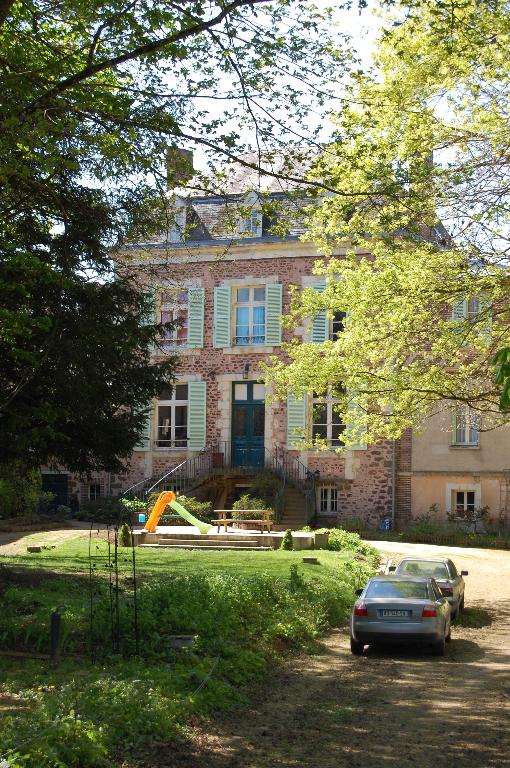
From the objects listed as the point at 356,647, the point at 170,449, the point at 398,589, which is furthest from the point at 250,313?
the point at 356,647

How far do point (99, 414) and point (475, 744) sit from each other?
10.2m

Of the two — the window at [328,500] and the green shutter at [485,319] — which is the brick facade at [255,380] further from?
the green shutter at [485,319]

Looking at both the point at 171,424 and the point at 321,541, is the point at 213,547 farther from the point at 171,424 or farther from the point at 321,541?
the point at 171,424

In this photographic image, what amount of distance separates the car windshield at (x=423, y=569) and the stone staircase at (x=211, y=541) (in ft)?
26.0

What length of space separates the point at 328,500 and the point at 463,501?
181 inches

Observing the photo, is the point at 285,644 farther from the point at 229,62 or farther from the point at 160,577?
the point at 229,62

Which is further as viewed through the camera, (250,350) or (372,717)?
(250,350)

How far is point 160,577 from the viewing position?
1566cm

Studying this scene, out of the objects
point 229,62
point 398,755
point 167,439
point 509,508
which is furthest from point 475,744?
point 167,439

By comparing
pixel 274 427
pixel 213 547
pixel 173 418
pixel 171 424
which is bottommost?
pixel 213 547

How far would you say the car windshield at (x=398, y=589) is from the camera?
12836mm

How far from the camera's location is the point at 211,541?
82.4 ft

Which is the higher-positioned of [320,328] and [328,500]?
[320,328]

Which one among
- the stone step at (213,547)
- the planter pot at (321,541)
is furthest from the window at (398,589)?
the planter pot at (321,541)
